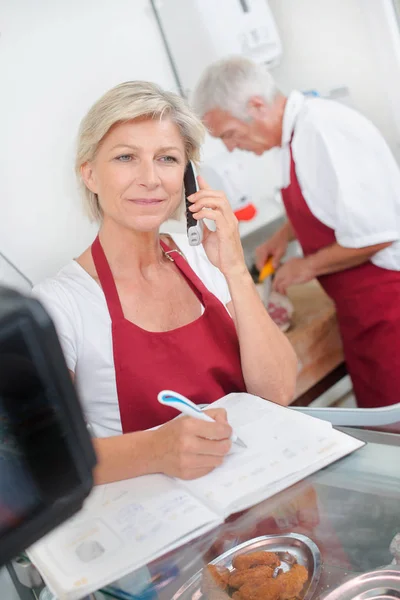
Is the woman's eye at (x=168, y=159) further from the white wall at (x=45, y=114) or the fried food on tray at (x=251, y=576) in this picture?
the fried food on tray at (x=251, y=576)

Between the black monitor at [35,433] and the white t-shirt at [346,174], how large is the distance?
1.37m

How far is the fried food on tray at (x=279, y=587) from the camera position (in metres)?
0.74

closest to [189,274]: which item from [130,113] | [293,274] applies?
[130,113]

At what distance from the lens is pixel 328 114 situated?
1.82 metres

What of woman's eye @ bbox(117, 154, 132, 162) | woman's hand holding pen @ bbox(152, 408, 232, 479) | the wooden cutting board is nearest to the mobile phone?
woman's eye @ bbox(117, 154, 132, 162)

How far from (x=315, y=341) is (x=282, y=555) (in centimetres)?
132

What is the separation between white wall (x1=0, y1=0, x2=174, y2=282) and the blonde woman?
245 millimetres

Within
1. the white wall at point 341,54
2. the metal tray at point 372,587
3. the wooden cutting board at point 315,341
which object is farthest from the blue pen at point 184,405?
the white wall at point 341,54

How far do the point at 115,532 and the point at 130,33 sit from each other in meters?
1.38

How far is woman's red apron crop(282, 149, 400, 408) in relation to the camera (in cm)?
189

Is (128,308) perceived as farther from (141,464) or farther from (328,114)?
(328,114)

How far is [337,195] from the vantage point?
177 cm

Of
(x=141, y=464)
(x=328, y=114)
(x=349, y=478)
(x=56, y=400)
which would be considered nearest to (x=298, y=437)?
(x=349, y=478)

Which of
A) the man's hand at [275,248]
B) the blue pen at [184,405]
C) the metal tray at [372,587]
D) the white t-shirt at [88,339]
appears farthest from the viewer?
the man's hand at [275,248]
